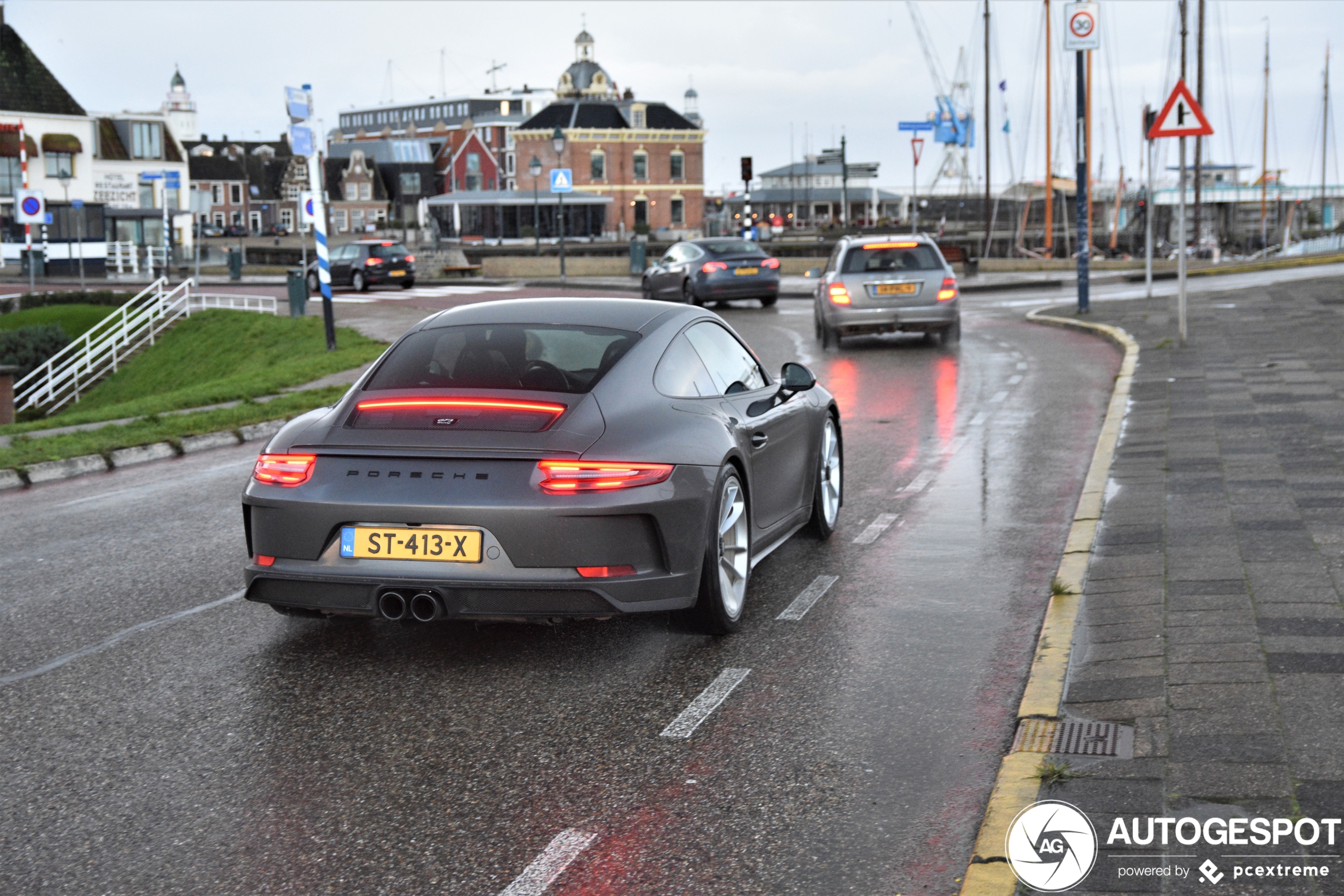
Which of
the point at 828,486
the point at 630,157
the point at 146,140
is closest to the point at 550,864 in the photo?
the point at 828,486

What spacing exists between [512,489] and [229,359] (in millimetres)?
25622

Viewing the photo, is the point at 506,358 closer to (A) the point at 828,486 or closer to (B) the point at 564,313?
(B) the point at 564,313

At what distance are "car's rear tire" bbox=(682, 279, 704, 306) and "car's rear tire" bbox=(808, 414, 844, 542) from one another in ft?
73.7

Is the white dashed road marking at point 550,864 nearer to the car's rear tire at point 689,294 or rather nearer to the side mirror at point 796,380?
the side mirror at point 796,380

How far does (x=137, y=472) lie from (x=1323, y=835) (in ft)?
34.1

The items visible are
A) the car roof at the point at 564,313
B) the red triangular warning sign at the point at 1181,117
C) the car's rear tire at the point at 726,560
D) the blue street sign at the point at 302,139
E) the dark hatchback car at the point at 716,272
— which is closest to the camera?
the car's rear tire at the point at 726,560

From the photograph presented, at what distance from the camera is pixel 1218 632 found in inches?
223

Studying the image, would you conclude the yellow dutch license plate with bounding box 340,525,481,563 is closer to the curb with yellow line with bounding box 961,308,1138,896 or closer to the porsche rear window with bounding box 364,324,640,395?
the porsche rear window with bounding box 364,324,640,395

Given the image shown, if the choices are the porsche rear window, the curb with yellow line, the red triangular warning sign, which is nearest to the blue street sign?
the red triangular warning sign

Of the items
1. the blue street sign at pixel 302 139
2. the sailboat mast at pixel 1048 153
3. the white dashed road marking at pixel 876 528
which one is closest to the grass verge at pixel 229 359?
the blue street sign at pixel 302 139

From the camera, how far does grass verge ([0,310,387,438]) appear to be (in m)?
20.5

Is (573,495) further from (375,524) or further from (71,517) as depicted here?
(71,517)

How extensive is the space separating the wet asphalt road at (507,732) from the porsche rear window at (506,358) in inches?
44.1

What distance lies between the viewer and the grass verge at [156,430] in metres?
12.5
